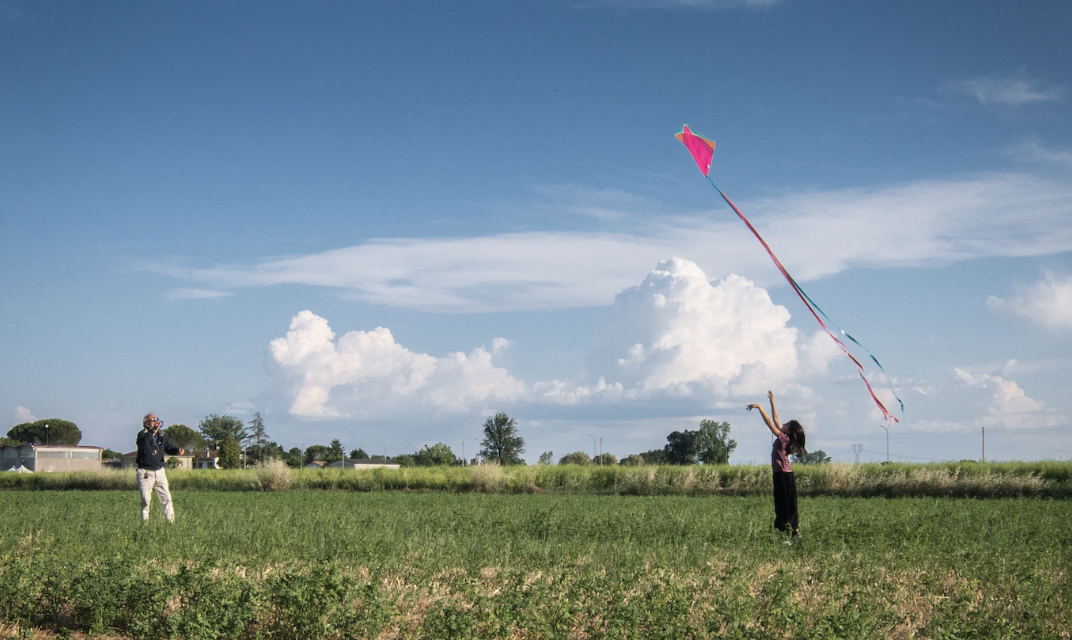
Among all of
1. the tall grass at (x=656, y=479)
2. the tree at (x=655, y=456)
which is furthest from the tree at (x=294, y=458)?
the tall grass at (x=656, y=479)

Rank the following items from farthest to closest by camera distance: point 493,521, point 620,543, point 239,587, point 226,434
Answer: point 226,434 → point 493,521 → point 620,543 → point 239,587

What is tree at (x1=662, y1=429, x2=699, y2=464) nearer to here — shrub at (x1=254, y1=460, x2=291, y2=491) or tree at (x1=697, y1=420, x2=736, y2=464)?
tree at (x1=697, y1=420, x2=736, y2=464)

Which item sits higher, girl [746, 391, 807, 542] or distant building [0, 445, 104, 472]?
girl [746, 391, 807, 542]

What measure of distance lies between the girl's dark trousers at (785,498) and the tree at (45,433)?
134639 mm

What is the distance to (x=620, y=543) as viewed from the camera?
11047 mm

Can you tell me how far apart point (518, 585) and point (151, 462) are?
9.04 meters

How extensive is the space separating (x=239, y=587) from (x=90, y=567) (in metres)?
2.20

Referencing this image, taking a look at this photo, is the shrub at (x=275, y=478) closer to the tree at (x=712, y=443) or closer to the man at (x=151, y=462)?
the man at (x=151, y=462)

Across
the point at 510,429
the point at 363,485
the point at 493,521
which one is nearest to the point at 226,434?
the point at 510,429

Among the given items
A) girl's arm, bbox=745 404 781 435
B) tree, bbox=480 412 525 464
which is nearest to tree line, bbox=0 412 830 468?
tree, bbox=480 412 525 464

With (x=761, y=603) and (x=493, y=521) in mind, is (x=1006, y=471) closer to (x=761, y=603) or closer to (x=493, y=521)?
(x=493, y=521)

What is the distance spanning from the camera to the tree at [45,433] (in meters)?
124

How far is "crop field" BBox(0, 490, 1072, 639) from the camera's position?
24.6 ft

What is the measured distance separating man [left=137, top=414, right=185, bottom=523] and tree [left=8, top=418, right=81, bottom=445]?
416 feet
